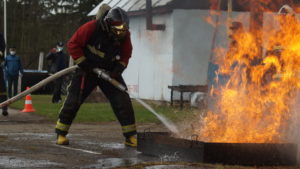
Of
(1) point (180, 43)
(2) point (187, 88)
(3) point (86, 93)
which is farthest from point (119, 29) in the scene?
(1) point (180, 43)

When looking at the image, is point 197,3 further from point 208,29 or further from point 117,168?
point 117,168

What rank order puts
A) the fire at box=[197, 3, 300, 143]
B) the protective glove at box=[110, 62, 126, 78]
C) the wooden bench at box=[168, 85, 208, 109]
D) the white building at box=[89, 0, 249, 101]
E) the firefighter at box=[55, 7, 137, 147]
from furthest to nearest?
the white building at box=[89, 0, 249, 101], the wooden bench at box=[168, 85, 208, 109], the protective glove at box=[110, 62, 126, 78], the firefighter at box=[55, 7, 137, 147], the fire at box=[197, 3, 300, 143]

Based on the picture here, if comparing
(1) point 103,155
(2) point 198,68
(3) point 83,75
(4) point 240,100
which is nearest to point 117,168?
(1) point 103,155

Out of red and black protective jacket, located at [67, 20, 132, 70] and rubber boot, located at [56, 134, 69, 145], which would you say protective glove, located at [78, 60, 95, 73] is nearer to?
red and black protective jacket, located at [67, 20, 132, 70]

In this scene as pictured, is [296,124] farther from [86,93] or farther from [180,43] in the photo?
[180,43]

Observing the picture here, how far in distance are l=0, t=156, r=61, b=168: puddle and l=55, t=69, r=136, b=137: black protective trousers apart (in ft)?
5.62

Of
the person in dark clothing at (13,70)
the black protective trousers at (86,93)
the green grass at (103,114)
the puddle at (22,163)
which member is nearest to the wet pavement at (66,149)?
the puddle at (22,163)

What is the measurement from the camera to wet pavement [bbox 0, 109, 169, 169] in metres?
7.60

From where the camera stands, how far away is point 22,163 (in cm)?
751

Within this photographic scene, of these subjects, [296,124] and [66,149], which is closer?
[296,124]

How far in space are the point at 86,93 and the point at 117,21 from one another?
124cm

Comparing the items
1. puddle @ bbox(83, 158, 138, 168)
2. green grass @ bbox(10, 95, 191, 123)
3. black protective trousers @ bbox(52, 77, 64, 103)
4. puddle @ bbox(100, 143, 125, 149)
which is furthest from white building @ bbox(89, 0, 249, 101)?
puddle @ bbox(83, 158, 138, 168)

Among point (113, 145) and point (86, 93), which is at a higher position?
point (86, 93)

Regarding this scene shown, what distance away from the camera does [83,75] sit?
9.46m
